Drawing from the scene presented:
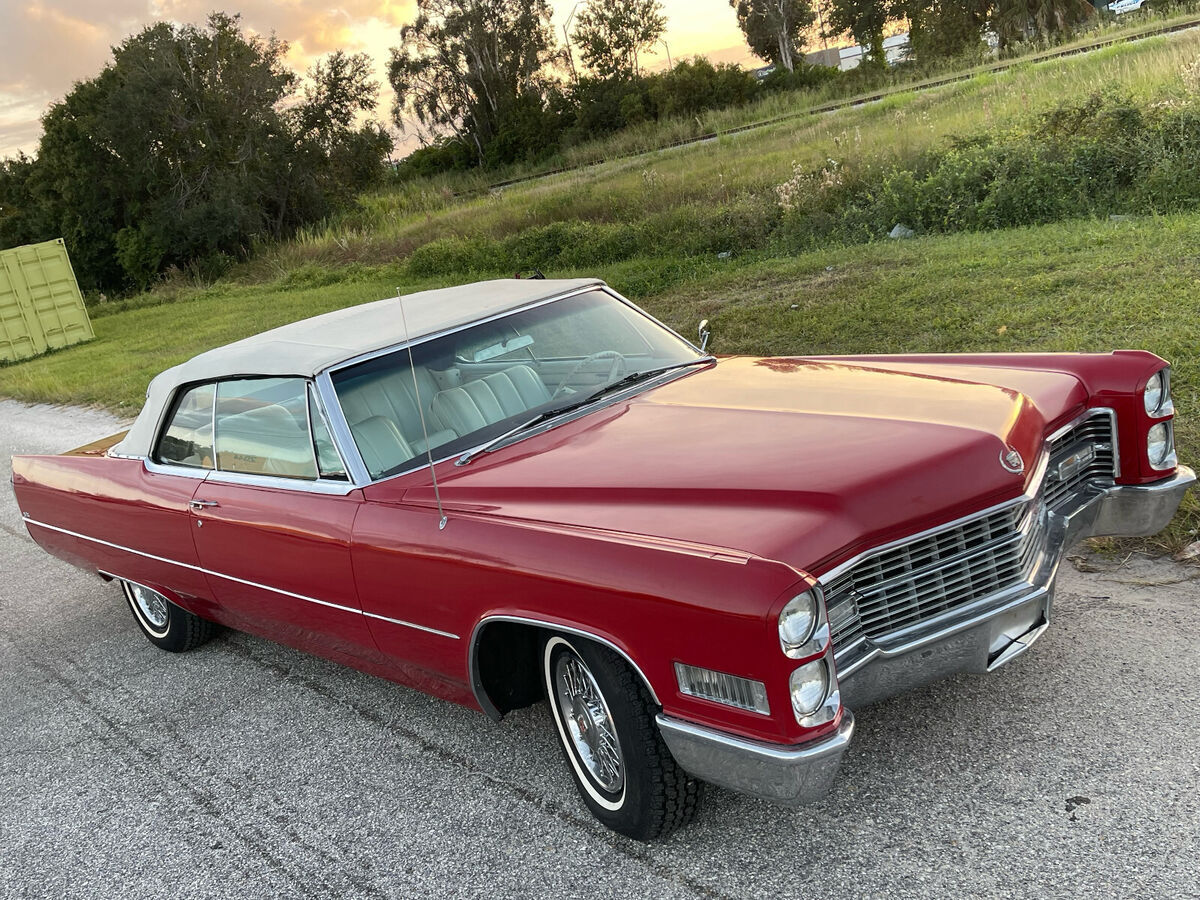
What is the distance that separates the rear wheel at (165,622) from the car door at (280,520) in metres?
0.63

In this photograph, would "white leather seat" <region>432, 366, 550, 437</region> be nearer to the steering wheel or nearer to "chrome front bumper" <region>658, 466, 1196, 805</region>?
the steering wheel

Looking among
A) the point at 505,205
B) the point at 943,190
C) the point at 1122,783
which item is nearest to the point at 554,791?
the point at 1122,783

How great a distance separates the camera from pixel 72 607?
5777 millimetres

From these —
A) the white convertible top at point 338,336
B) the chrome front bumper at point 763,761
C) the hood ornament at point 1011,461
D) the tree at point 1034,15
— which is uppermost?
the tree at point 1034,15

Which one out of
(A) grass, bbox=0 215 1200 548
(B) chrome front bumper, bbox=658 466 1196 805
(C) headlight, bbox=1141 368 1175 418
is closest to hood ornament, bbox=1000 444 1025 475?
(B) chrome front bumper, bbox=658 466 1196 805

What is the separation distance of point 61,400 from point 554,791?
12397 mm

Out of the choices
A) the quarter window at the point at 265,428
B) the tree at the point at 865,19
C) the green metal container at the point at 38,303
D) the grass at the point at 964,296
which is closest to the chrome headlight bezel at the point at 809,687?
the quarter window at the point at 265,428

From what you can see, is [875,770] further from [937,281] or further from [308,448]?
[937,281]

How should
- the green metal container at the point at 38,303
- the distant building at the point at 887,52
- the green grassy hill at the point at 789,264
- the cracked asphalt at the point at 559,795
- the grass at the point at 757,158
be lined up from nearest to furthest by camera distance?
the cracked asphalt at the point at 559,795, the green grassy hill at the point at 789,264, the grass at the point at 757,158, the green metal container at the point at 38,303, the distant building at the point at 887,52

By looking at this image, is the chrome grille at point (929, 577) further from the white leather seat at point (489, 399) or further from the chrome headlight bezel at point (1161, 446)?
the white leather seat at point (489, 399)

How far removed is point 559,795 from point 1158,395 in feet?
7.88

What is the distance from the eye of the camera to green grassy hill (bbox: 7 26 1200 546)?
6.91m

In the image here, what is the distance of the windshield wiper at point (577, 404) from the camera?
11.6ft

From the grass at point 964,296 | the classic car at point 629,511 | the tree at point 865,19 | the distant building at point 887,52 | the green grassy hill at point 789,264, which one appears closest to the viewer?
the classic car at point 629,511
